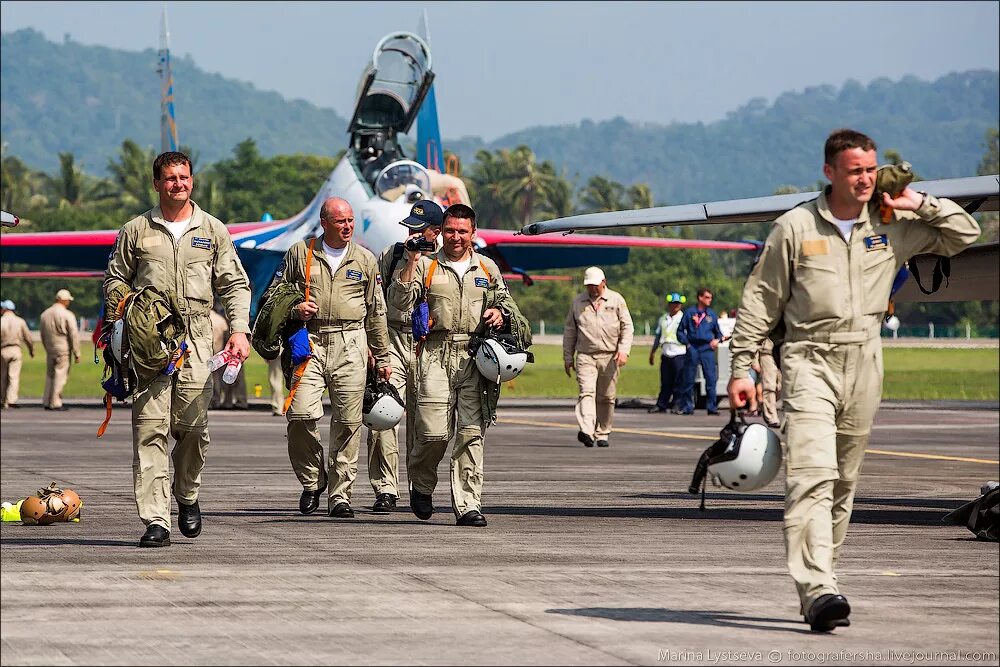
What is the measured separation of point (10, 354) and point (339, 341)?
18.9m

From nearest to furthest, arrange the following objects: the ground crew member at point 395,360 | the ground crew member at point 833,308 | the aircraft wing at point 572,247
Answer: the ground crew member at point 833,308, the ground crew member at point 395,360, the aircraft wing at point 572,247

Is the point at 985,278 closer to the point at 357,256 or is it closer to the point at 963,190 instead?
the point at 963,190

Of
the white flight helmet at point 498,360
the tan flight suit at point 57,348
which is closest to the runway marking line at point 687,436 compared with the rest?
the white flight helmet at point 498,360

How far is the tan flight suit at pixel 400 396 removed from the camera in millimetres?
10750

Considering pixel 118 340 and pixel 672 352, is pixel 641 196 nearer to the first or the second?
pixel 672 352

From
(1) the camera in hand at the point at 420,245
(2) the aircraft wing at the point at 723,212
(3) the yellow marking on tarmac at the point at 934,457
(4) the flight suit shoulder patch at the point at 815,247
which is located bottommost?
(3) the yellow marking on tarmac at the point at 934,457

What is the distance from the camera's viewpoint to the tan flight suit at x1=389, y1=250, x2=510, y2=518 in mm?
9984

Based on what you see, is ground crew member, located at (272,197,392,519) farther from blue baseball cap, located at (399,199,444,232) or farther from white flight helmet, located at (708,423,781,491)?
white flight helmet, located at (708,423,781,491)

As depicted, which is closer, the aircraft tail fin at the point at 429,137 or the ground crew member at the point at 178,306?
the ground crew member at the point at 178,306

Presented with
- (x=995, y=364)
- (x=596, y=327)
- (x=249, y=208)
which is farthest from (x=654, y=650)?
(x=249, y=208)

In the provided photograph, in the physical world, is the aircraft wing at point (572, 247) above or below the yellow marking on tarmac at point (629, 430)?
above

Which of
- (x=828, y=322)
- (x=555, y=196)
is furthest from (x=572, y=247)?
(x=555, y=196)

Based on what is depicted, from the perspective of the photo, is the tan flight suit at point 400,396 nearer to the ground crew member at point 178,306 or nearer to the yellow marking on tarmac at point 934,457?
the ground crew member at point 178,306

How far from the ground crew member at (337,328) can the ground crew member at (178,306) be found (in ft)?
4.08
